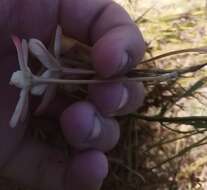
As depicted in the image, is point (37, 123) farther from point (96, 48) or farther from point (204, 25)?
point (204, 25)

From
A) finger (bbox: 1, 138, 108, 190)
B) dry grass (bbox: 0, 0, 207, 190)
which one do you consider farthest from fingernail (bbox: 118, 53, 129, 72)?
dry grass (bbox: 0, 0, 207, 190)

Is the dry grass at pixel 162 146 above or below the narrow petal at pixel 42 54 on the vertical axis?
below

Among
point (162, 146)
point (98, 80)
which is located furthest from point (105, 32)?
point (162, 146)

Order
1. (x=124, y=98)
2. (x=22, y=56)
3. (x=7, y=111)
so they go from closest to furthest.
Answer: (x=22, y=56)
(x=124, y=98)
(x=7, y=111)

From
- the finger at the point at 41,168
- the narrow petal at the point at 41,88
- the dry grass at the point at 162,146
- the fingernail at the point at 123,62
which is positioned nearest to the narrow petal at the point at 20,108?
the narrow petal at the point at 41,88

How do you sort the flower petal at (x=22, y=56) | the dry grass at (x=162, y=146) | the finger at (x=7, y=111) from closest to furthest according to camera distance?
1. the flower petal at (x=22, y=56)
2. the finger at (x=7, y=111)
3. the dry grass at (x=162, y=146)

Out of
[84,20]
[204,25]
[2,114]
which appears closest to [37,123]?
[2,114]

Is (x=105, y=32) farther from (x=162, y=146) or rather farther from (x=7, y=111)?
(x=162, y=146)

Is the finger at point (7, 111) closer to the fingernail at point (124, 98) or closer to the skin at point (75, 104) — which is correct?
the skin at point (75, 104)

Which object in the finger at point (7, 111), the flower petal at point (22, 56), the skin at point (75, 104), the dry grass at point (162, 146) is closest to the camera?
the flower petal at point (22, 56)
